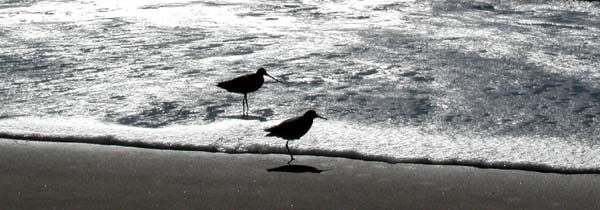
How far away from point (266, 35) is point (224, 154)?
4.86m

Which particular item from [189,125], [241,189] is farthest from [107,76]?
[241,189]

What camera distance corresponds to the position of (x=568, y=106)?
6.80 m

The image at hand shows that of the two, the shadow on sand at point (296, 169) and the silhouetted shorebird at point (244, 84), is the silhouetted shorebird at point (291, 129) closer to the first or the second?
the shadow on sand at point (296, 169)

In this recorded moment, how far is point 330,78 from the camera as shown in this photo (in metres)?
8.00

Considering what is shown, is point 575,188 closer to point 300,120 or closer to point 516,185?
point 516,185

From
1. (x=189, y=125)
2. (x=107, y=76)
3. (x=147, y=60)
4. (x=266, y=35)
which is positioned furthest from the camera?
(x=266, y=35)

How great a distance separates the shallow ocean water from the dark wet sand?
0.24 m

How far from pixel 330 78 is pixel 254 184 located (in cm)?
320

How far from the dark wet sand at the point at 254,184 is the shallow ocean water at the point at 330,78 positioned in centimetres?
24

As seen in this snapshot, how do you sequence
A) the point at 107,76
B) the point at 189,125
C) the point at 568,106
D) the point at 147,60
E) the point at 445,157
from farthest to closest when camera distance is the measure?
the point at 147,60, the point at 107,76, the point at 568,106, the point at 189,125, the point at 445,157

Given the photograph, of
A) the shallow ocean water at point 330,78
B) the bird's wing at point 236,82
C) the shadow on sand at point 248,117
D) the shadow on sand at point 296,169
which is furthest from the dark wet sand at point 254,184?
the bird's wing at point 236,82

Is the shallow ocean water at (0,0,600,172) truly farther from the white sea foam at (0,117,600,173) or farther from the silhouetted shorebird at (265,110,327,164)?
the silhouetted shorebird at (265,110,327,164)

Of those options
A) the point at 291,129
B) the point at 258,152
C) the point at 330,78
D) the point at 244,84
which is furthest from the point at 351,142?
the point at 330,78

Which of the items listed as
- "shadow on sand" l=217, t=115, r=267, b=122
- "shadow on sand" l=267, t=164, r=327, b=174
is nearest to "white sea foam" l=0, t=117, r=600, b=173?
"shadow on sand" l=217, t=115, r=267, b=122
